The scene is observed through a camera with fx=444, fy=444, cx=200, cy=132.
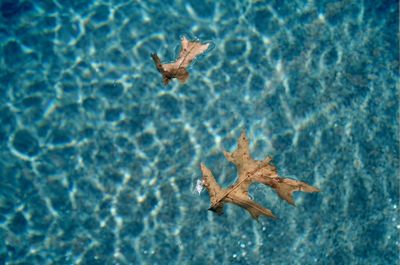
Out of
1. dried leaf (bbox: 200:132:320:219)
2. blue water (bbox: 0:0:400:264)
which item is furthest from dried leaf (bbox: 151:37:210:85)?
dried leaf (bbox: 200:132:320:219)

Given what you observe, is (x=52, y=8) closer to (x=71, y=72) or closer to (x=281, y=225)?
(x=71, y=72)

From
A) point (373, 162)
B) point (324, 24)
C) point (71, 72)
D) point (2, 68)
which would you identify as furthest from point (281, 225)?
point (2, 68)

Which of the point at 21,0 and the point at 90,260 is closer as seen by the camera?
the point at 90,260

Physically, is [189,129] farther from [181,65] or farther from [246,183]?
[246,183]

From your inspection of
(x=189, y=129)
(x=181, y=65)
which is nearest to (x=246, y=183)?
(x=189, y=129)

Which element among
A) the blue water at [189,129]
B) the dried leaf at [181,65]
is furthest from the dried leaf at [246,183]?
the dried leaf at [181,65]

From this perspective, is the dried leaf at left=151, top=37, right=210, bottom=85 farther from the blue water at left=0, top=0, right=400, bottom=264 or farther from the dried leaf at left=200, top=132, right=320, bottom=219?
the dried leaf at left=200, top=132, right=320, bottom=219
